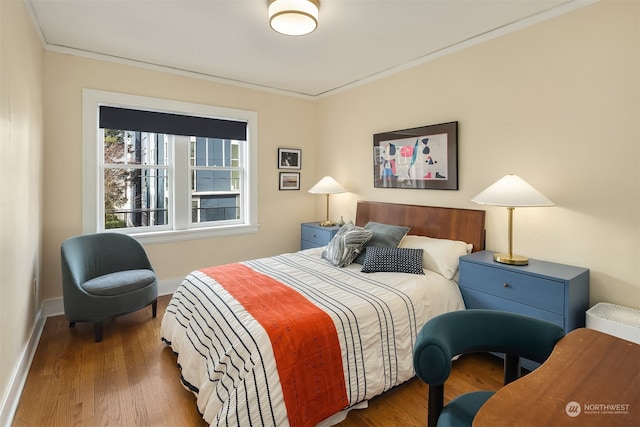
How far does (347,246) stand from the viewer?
116 inches

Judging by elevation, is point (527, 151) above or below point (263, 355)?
above

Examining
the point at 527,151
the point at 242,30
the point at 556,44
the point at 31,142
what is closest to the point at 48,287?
the point at 31,142

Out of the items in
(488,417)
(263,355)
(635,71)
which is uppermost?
(635,71)

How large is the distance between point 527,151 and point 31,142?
390cm

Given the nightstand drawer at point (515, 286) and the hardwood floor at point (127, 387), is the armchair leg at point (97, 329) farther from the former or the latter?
the nightstand drawer at point (515, 286)

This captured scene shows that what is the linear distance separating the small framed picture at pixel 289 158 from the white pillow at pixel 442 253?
2.26 m

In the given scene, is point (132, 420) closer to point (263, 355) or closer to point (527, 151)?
point (263, 355)

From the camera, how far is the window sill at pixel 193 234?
3.73m

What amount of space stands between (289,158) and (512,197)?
3.01 meters

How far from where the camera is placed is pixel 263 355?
164cm

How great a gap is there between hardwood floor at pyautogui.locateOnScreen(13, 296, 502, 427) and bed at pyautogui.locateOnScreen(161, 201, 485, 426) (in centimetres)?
12

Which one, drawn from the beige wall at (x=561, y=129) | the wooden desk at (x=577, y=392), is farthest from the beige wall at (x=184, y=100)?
the wooden desk at (x=577, y=392)

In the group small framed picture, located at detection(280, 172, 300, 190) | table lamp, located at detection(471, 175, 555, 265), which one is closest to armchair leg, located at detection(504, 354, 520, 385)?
table lamp, located at detection(471, 175, 555, 265)

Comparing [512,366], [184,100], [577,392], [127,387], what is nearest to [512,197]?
[512,366]
